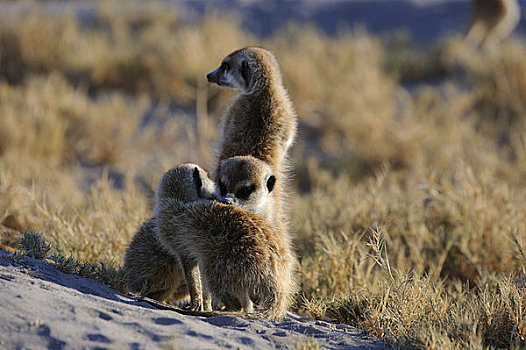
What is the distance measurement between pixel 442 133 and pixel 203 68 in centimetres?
429

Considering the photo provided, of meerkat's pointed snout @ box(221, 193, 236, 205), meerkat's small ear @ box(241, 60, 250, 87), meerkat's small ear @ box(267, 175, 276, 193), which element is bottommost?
meerkat's pointed snout @ box(221, 193, 236, 205)

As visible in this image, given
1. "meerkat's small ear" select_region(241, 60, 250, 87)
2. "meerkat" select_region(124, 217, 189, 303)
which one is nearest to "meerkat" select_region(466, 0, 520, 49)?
"meerkat's small ear" select_region(241, 60, 250, 87)

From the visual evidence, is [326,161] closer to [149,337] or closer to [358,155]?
[358,155]

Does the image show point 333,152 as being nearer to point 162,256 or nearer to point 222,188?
point 222,188

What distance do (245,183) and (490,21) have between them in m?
10.5

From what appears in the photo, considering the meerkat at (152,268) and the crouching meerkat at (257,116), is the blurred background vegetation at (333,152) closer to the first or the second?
the meerkat at (152,268)

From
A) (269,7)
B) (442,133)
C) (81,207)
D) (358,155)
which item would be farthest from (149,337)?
(269,7)

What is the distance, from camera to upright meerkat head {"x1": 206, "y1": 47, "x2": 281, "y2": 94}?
Result: 4367 mm

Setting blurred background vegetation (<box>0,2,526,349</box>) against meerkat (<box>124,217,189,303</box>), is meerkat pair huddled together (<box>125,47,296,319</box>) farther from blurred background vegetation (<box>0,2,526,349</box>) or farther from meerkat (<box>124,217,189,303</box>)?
blurred background vegetation (<box>0,2,526,349</box>)

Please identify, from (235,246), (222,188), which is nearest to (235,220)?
(235,246)

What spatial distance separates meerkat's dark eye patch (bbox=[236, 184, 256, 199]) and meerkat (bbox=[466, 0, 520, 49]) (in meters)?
10.2

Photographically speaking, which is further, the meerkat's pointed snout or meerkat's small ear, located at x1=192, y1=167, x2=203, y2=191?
meerkat's small ear, located at x1=192, y1=167, x2=203, y2=191

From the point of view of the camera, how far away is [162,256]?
12.6 ft

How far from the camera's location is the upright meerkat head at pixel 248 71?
437 cm
